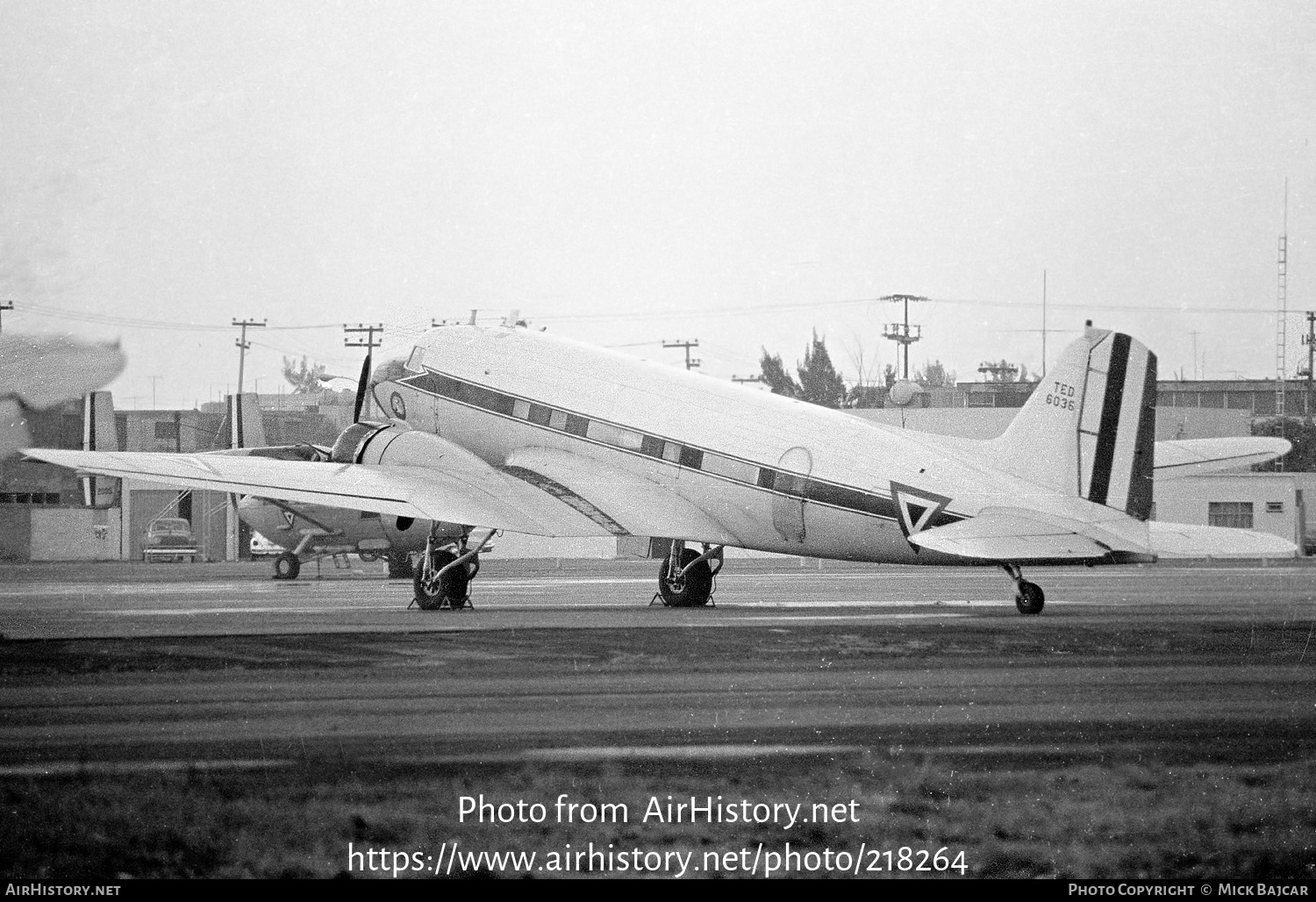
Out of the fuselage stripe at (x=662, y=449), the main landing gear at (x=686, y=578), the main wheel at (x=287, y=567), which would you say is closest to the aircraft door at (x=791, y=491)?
the fuselage stripe at (x=662, y=449)

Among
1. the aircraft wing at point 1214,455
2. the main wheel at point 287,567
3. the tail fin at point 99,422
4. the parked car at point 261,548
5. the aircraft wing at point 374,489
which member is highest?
the tail fin at point 99,422

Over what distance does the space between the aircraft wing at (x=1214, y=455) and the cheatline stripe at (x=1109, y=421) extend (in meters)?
3.97

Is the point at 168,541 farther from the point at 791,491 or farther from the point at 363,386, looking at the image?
the point at 791,491

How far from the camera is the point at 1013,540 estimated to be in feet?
63.1

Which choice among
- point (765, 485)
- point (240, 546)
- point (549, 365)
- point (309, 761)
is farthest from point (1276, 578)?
point (240, 546)

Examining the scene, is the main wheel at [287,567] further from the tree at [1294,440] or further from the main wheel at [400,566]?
the tree at [1294,440]

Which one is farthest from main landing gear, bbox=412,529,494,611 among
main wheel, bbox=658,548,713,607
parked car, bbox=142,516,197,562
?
parked car, bbox=142,516,197,562

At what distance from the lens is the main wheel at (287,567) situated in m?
40.4

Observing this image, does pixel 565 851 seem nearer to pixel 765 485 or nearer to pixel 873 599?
pixel 765 485

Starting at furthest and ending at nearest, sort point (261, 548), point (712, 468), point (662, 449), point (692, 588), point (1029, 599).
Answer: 1. point (261, 548)
2. point (692, 588)
3. point (662, 449)
4. point (712, 468)
5. point (1029, 599)

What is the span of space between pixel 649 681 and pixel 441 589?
11.0 meters

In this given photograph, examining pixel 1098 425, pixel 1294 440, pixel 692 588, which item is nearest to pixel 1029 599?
pixel 1098 425

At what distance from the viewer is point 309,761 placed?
9.24 m

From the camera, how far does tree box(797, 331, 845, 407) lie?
47.8 meters
